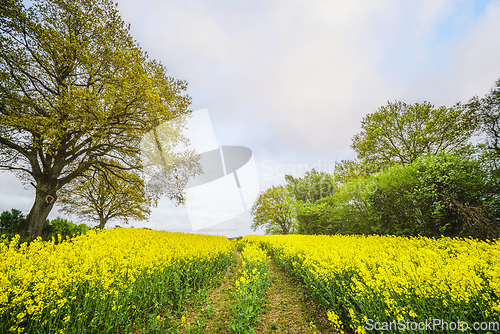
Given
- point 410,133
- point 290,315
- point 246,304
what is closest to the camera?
point 246,304

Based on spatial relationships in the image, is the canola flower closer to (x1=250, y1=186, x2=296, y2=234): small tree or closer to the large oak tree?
the large oak tree

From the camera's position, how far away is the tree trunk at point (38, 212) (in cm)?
938

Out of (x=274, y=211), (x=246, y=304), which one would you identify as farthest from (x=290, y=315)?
(x=274, y=211)

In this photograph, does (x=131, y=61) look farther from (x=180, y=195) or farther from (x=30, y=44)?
(x=180, y=195)

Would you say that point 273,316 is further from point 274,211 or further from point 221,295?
point 274,211

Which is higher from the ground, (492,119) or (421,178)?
(492,119)

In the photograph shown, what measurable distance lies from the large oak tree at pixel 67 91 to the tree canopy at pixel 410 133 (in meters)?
18.9

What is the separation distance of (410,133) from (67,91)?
25469mm

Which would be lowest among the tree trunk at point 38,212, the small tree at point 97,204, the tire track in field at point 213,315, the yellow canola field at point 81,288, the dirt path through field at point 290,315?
the dirt path through field at point 290,315

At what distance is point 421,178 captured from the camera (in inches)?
382

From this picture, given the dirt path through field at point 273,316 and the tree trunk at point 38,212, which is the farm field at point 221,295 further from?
the tree trunk at point 38,212

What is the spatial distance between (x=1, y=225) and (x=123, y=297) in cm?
1384

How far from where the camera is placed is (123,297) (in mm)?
3668

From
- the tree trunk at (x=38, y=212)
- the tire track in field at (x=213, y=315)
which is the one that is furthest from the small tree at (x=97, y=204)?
the tire track in field at (x=213, y=315)
